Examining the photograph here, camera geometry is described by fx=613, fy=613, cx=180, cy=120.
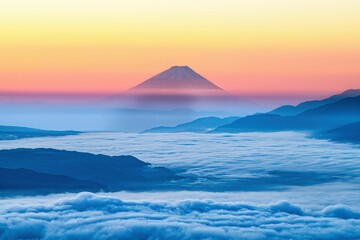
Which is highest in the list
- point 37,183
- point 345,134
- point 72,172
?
point 345,134

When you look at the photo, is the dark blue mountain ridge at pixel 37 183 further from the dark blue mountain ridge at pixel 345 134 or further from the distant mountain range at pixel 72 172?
the dark blue mountain ridge at pixel 345 134

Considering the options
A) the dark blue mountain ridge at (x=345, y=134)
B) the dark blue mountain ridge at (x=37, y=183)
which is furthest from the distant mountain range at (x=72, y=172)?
the dark blue mountain ridge at (x=345, y=134)

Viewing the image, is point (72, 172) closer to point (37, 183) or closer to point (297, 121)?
point (37, 183)

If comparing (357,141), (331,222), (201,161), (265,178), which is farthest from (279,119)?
(331,222)

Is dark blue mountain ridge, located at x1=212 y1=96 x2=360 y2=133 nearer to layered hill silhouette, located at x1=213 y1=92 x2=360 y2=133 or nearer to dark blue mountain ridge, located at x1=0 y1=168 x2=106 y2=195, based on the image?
layered hill silhouette, located at x1=213 y1=92 x2=360 y2=133

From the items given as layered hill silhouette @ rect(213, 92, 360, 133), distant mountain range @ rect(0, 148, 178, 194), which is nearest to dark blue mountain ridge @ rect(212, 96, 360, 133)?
layered hill silhouette @ rect(213, 92, 360, 133)

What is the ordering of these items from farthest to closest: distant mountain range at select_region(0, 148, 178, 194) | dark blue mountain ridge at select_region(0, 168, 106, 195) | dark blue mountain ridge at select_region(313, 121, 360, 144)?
dark blue mountain ridge at select_region(313, 121, 360, 144) → distant mountain range at select_region(0, 148, 178, 194) → dark blue mountain ridge at select_region(0, 168, 106, 195)

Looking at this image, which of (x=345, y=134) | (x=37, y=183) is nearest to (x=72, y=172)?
(x=37, y=183)

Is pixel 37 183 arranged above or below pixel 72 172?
below
